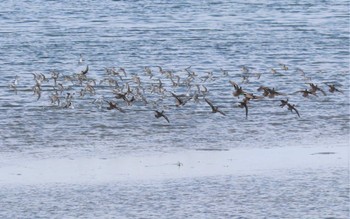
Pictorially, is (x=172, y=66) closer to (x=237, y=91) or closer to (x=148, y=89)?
(x=148, y=89)

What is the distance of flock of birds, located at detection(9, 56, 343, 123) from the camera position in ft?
99.6

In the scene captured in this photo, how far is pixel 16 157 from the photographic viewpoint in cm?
2409

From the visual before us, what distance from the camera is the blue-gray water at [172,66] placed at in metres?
26.4

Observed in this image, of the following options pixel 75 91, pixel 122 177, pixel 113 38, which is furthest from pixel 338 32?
pixel 122 177

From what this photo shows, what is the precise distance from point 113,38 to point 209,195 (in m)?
27.0

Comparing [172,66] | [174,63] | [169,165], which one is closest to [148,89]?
[172,66]

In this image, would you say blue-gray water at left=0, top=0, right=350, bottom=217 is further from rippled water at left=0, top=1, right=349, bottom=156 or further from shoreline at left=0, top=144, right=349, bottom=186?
shoreline at left=0, top=144, right=349, bottom=186

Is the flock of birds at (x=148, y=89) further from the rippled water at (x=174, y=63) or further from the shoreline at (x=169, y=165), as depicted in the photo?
the shoreline at (x=169, y=165)

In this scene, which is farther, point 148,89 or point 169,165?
point 148,89

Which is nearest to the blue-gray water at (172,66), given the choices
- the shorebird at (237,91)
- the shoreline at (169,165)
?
the shorebird at (237,91)

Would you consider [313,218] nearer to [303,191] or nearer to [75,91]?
[303,191]

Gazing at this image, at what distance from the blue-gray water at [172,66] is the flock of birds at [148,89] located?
0.12 meters

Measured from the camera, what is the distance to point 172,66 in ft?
127

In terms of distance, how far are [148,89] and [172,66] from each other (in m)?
6.02
